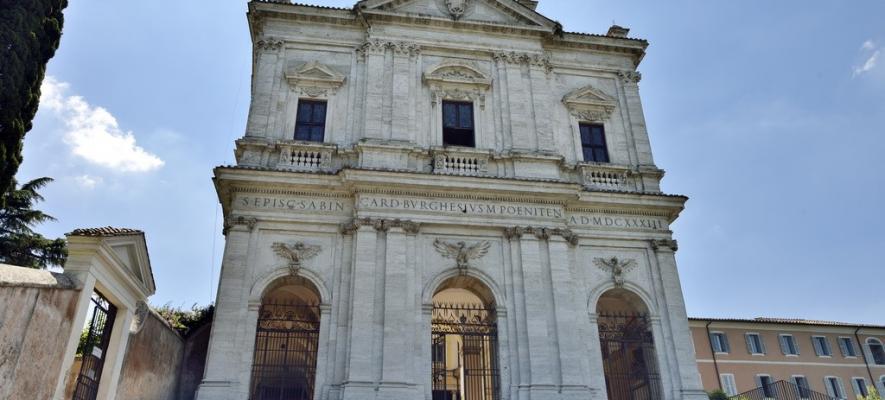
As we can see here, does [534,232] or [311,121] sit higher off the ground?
[311,121]

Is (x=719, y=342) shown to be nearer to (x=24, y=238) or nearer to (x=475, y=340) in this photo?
(x=475, y=340)

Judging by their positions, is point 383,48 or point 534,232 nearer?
point 534,232

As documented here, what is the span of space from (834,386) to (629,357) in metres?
26.5

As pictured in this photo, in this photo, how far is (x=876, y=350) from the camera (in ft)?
121

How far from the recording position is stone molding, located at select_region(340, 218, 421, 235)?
49.1ft

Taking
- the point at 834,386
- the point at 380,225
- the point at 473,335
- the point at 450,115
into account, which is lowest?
the point at 473,335

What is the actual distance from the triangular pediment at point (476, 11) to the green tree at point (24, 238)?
47.6 feet

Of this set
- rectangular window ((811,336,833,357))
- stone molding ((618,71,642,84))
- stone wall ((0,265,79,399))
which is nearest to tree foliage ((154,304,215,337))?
stone wall ((0,265,79,399))

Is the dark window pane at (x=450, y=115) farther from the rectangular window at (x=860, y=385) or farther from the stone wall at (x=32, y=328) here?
the rectangular window at (x=860, y=385)

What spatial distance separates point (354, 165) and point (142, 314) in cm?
631

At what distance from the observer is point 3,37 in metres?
13.0

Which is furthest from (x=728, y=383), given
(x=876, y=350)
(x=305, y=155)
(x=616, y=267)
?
(x=305, y=155)

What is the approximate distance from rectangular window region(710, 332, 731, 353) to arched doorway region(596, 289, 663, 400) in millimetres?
Answer: 20706

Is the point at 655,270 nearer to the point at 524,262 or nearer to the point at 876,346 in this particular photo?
→ the point at 524,262
